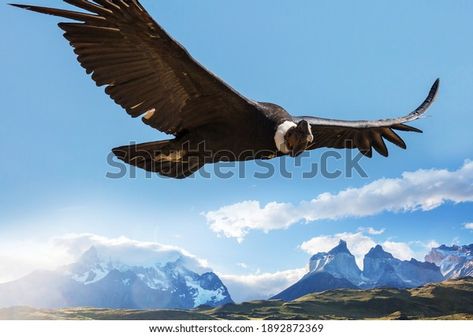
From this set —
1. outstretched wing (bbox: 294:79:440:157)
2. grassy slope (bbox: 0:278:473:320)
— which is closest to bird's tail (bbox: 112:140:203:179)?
outstretched wing (bbox: 294:79:440:157)

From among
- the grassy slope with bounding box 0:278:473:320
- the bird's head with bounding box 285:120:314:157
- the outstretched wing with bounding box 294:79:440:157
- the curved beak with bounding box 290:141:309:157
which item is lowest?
the grassy slope with bounding box 0:278:473:320

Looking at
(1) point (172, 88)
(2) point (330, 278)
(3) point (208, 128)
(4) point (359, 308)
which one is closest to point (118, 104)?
(1) point (172, 88)

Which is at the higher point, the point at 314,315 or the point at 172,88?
the point at 172,88

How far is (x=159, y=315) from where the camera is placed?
17.9 m

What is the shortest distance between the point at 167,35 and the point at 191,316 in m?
11.0

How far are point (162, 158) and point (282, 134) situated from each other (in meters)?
1.93

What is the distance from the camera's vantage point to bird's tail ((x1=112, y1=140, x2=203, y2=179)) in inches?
357

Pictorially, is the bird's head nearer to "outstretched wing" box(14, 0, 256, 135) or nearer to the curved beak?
the curved beak

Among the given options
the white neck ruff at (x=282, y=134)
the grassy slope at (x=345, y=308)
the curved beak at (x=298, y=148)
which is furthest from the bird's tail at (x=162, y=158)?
the grassy slope at (x=345, y=308)

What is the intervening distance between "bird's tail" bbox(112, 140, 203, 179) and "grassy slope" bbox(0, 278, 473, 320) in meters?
8.25

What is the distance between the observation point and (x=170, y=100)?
8.91 m

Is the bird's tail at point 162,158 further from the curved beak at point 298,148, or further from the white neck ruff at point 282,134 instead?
the curved beak at point 298,148

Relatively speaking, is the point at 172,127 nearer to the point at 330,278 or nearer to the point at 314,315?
the point at 314,315

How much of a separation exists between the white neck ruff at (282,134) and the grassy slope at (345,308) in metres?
9.18
